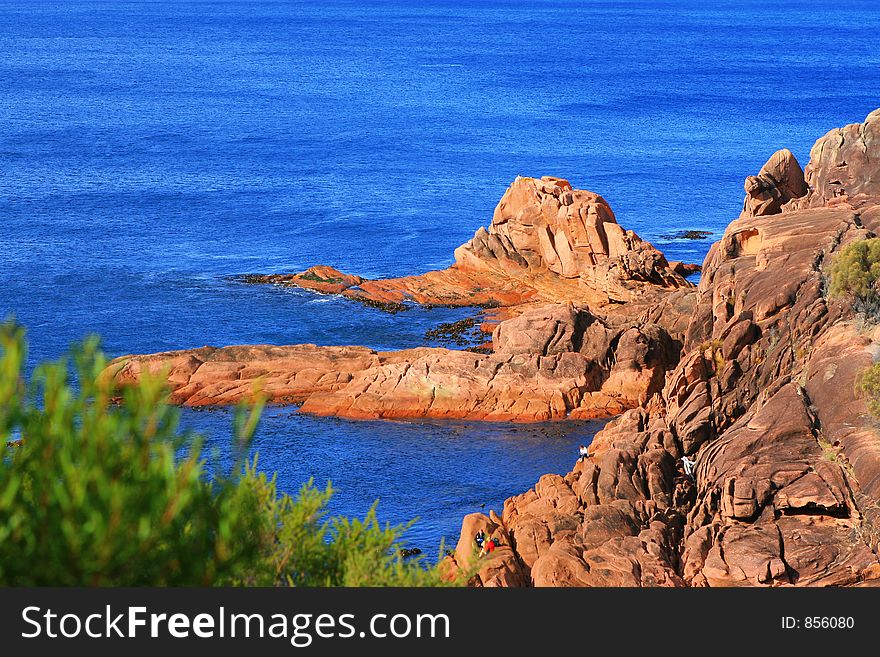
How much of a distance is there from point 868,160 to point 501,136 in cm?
10871

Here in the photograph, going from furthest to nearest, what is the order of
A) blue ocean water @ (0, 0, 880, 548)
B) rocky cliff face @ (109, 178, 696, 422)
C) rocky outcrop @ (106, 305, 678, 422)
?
rocky cliff face @ (109, 178, 696, 422) < rocky outcrop @ (106, 305, 678, 422) < blue ocean water @ (0, 0, 880, 548)

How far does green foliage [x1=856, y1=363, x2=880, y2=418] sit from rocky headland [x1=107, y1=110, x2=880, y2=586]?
55 centimetres

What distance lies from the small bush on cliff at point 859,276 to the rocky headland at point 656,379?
0.70 meters

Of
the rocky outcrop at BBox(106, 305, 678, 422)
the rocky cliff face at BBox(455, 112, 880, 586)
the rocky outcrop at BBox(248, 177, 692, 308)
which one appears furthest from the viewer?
the rocky outcrop at BBox(248, 177, 692, 308)

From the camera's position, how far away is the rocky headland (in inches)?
1705

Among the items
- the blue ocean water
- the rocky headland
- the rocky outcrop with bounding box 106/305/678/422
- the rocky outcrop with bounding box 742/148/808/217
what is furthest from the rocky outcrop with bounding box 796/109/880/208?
the blue ocean water

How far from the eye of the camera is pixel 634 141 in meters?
177

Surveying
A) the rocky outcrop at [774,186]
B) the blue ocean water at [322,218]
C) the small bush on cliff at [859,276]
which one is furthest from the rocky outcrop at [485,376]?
the small bush on cliff at [859,276]

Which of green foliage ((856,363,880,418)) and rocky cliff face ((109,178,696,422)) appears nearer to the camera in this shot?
green foliage ((856,363,880,418))

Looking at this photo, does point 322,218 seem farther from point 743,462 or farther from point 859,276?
point 743,462

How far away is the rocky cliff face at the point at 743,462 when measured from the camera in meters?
42.0

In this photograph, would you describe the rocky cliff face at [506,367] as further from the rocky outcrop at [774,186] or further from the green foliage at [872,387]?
the green foliage at [872,387]

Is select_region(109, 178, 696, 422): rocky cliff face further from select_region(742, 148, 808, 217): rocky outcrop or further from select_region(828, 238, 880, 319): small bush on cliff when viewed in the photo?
select_region(828, 238, 880, 319): small bush on cliff

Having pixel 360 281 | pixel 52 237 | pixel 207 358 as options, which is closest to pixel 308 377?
pixel 207 358
